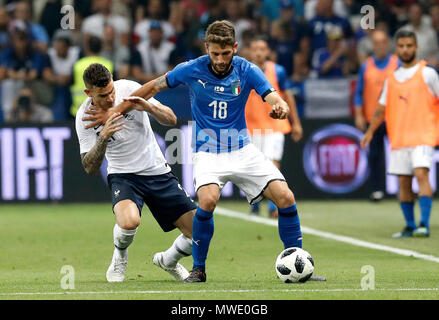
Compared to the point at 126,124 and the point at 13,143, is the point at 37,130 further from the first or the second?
the point at 126,124

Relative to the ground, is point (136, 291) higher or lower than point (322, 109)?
lower

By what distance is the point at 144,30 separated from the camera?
17.8 meters

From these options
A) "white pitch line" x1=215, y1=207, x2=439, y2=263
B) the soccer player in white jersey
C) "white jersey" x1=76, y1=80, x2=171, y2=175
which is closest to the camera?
the soccer player in white jersey

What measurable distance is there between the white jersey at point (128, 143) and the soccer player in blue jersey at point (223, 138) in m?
0.35

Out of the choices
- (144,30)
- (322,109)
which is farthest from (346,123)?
(144,30)

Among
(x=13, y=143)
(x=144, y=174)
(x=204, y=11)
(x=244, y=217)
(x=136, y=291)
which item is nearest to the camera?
(x=136, y=291)

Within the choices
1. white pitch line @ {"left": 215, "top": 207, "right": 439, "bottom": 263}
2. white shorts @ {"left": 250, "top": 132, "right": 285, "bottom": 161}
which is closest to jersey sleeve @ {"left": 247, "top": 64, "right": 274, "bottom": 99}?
white pitch line @ {"left": 215, "top": 207, "right": 439, "bottom": 263}

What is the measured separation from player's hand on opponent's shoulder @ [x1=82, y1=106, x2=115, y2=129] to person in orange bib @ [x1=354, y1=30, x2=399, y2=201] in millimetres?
6939

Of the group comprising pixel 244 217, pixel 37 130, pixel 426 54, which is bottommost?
pixel 244 217

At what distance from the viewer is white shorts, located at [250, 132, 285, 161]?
1400 cm

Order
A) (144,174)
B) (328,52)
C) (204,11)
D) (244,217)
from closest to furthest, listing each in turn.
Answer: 1. (144,174)
2. (244,217)
3. (328,52)
4. (204,11)

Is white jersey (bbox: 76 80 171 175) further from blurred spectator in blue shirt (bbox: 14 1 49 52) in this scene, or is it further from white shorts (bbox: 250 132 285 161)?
→ blurred spectator in blue shirt (bbox: 14 1 49 52)

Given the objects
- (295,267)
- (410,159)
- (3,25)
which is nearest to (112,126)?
(295,267)

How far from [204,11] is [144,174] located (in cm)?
1018
